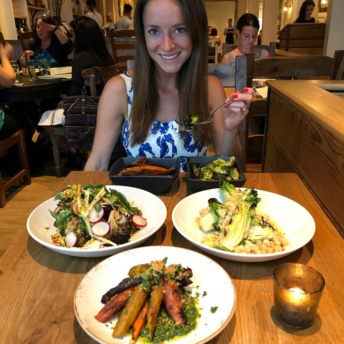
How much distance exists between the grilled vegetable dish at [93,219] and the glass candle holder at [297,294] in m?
0.38

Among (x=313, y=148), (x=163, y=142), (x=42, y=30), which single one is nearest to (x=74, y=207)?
(x=163, y=142)

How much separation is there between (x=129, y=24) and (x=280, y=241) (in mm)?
6955

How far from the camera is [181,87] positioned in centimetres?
163

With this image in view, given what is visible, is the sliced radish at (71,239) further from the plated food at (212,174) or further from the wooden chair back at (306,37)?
the wooden chair back at (306,37)

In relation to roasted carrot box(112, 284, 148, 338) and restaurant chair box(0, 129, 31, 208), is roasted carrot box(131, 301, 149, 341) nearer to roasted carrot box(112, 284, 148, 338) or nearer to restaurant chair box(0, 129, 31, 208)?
roasted carrot box(112, 284, 148, 338)

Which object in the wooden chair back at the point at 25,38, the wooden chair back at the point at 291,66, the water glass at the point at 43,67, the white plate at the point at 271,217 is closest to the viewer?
the white plate at the point at 271,217

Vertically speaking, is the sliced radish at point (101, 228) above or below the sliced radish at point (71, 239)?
above

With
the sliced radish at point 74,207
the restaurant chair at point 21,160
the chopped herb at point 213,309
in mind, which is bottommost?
the restaurant chair at point 21,160

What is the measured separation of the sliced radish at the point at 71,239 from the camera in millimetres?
850

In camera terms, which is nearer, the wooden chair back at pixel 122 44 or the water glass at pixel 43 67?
the water glass at pixel 43 67

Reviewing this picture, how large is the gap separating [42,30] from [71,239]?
3894 millimetres

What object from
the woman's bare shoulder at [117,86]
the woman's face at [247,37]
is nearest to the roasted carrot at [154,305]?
the woman's bare shoulder at [117,86]

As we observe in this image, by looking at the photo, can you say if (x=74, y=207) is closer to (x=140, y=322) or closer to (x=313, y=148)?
(x=140, y=322)

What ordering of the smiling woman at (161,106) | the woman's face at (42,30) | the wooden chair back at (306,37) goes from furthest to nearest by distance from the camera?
the wooden chair back at (306,37) → the woman's face at (42,30) → the smiling woman at (161,106)
